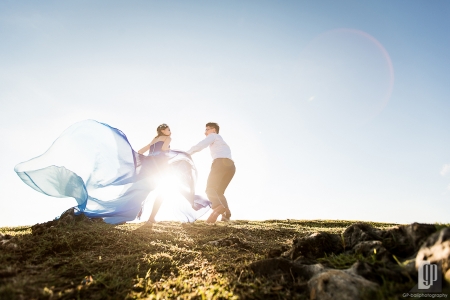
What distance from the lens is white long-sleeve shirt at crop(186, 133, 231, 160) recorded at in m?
9.46

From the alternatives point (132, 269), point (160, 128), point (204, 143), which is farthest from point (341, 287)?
point (204, 143)

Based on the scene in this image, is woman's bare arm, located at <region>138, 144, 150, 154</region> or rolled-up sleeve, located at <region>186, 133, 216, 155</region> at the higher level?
rolled-up sleeve, located at <region>186, 133, 216, 155</region>

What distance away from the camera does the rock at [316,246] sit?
3629mm

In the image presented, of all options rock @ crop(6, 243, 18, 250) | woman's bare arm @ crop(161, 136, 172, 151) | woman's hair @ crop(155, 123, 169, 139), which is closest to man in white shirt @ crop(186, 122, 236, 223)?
woman's bare arm @ crop(161, 136, 172, 151)

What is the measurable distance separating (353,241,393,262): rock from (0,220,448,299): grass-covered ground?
0.61 feet

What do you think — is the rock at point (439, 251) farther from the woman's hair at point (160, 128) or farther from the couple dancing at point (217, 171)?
the woman's hair at point (160, 128)

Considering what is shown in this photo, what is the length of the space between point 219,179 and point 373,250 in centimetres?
650

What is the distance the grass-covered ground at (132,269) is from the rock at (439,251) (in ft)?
0.95

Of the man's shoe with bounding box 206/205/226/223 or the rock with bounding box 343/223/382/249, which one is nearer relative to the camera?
the rock with bounding box 343/223/382/249

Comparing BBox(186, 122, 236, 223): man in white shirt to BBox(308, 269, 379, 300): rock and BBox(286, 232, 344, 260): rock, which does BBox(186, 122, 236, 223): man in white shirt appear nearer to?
BBox(286, 232, 344, 260): rock

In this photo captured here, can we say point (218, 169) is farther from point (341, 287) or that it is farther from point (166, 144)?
point (341, 287)

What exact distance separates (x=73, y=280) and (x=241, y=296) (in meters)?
1.94

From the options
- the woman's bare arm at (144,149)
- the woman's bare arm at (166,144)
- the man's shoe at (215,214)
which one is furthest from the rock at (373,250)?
the woman's bare arm at (144,149)

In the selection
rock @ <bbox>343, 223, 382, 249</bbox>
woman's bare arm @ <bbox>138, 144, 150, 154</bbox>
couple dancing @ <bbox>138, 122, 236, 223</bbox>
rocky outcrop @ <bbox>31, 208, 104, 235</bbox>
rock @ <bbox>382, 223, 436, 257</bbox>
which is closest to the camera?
rock @ <bbox>382, 223, 436, 257</bbox>
